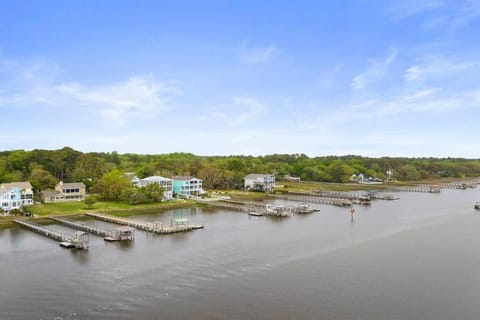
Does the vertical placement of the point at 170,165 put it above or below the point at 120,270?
above

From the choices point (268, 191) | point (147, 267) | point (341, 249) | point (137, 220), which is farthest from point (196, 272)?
point (268, 191)

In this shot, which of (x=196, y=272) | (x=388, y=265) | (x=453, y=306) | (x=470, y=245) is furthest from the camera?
(x=470, y=245)

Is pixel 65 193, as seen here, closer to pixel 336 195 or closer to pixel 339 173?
pixel 336 195

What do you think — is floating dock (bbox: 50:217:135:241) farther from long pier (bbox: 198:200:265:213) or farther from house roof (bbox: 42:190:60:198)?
long pier (bbox: 198:200:265:213)

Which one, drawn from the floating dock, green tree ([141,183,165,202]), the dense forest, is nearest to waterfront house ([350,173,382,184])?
the dense forest

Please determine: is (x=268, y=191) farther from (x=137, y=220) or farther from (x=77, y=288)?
(x=77, y=288)

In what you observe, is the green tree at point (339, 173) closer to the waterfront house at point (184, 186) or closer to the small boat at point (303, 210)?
the waterfront house at point (184, 186)
